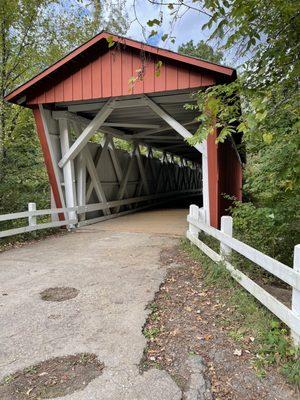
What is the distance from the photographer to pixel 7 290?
4477 mm

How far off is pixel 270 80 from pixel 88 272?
3.72m

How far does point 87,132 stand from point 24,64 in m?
4.18

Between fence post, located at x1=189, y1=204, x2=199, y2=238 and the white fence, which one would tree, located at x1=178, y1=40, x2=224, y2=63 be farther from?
fence post, located at x1=189, y1=204, x2=199, y2=238

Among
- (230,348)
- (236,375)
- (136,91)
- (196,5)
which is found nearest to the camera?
(236,375)

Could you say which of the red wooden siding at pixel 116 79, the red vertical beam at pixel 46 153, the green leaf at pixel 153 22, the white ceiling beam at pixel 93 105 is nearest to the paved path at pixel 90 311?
the red vertical beam at pixel 46 153

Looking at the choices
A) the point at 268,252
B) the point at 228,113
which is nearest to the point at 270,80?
the point at 228,113

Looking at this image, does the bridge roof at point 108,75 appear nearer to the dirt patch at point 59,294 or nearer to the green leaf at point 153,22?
the green leaf at point 153,22

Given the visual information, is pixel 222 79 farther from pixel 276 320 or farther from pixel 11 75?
pixel 11 75

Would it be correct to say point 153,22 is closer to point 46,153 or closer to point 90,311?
point 90,311

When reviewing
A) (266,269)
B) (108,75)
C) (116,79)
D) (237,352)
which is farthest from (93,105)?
(237,352)

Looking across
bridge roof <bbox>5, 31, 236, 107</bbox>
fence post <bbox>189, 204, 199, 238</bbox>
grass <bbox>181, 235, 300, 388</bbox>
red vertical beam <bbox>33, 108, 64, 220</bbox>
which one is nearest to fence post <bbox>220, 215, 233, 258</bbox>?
grass <bbox>181, 235, 300, 388</bbox>

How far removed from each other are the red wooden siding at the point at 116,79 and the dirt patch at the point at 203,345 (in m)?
4.60

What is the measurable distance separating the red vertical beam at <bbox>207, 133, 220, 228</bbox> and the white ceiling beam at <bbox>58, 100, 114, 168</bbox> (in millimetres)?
2903

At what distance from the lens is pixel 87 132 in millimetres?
8984
